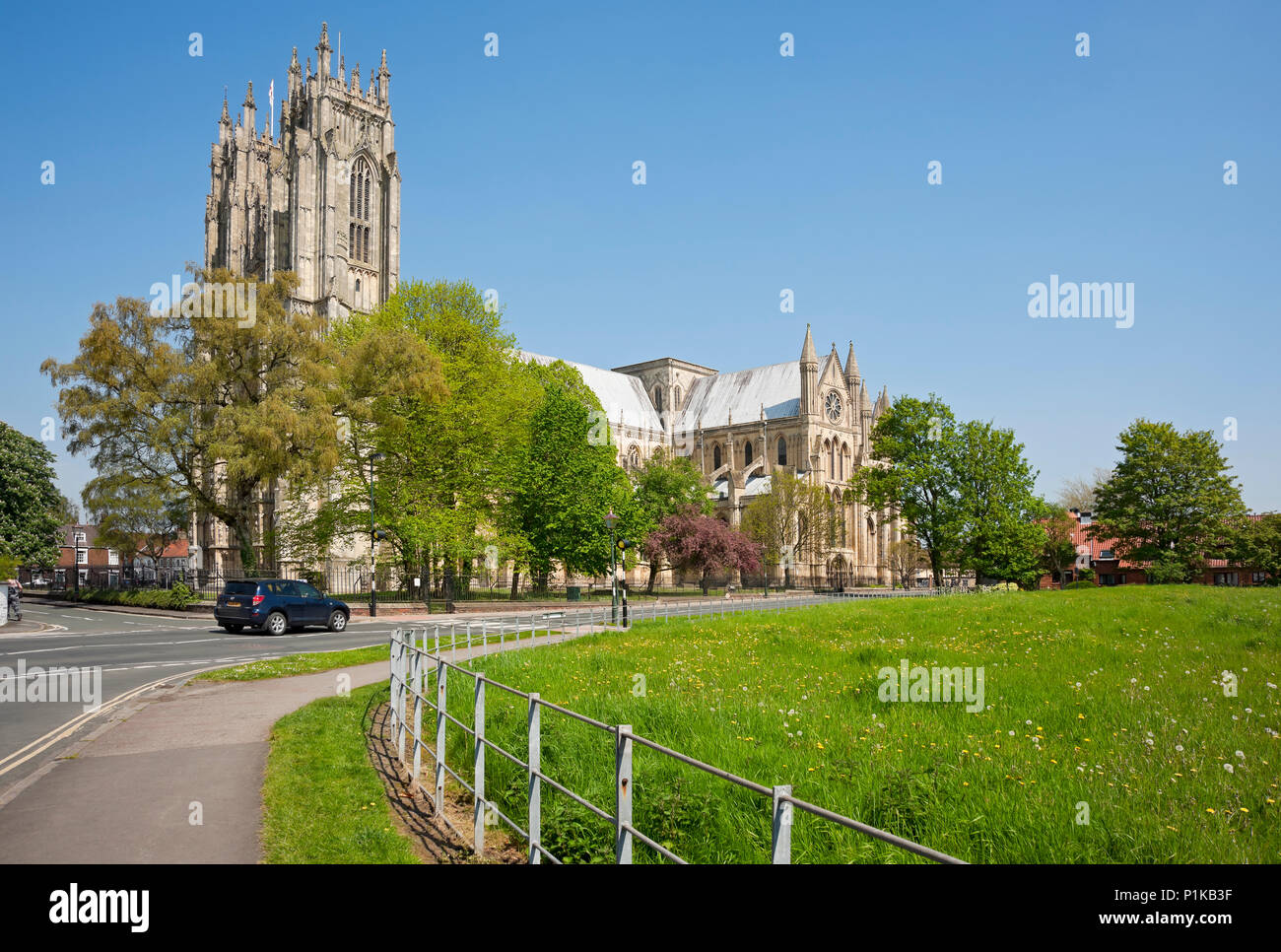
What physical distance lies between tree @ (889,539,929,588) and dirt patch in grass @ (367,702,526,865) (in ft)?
256

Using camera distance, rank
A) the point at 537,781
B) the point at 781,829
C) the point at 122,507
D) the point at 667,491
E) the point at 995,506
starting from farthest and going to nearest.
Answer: the point at 667,491 < the point at 995,506 < the point at 122,507 < the point at 537,781 < the point at 781,829

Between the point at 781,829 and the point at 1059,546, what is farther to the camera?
the point at 1059,546

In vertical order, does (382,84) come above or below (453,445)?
above

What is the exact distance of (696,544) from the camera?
2376 inches

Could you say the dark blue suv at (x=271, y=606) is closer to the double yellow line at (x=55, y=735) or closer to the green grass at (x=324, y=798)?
the double yellow line at (x=55, y=735)

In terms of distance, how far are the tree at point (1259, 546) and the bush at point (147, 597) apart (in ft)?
206

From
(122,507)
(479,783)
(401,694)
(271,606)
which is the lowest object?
(271,606)

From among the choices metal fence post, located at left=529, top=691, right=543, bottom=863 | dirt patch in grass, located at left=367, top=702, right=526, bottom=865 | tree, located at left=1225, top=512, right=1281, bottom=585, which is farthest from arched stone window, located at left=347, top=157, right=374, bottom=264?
metal fence post, located at left=529, top=691, right=543, bottom=863

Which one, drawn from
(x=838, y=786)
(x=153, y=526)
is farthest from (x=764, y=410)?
(x=838, y=786)

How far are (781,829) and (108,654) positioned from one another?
2108 centimetres

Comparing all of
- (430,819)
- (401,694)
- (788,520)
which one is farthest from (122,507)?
(788,520)

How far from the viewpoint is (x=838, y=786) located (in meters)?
6.26

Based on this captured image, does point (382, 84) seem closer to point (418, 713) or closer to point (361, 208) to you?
point (361, 208)

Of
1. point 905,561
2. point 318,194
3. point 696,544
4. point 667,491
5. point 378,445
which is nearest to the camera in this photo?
point 378,445
